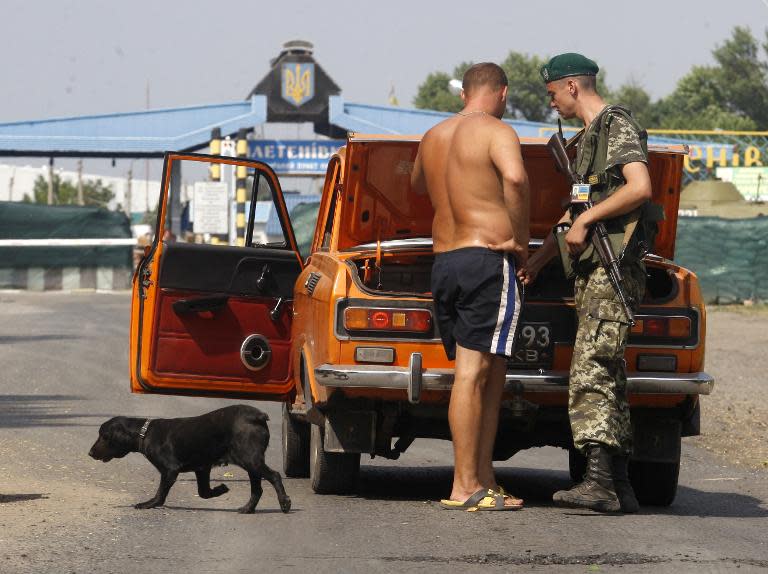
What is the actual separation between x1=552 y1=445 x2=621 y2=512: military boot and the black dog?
1289 mm

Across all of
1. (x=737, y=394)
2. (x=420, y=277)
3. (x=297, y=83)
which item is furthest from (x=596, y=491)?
(x=297, y=83)

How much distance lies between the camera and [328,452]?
7637mm

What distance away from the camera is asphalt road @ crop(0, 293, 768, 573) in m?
5.66

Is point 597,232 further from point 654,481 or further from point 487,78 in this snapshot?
point 654,481

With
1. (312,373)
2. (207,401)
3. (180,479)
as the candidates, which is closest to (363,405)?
(312,373)

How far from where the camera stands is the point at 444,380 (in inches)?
277

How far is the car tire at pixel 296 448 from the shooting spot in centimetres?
892

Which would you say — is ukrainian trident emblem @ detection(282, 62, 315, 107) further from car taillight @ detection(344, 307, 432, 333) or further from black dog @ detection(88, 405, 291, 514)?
car taillight @ detection(344, 307, 432, 333)

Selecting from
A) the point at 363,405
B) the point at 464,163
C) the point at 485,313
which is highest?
the point at 464,163

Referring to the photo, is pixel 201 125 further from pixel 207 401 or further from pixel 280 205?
pixel 280 205

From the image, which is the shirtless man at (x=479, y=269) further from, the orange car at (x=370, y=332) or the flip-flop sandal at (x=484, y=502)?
the orange car at (x=370, y=332)

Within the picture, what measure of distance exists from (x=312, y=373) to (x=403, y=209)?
113 centimetres

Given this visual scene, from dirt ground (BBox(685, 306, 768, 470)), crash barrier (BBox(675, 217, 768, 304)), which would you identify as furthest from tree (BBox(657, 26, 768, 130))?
dirt ground (BBox(685, 306, 768, 470))

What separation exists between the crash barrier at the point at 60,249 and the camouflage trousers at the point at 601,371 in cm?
3305
